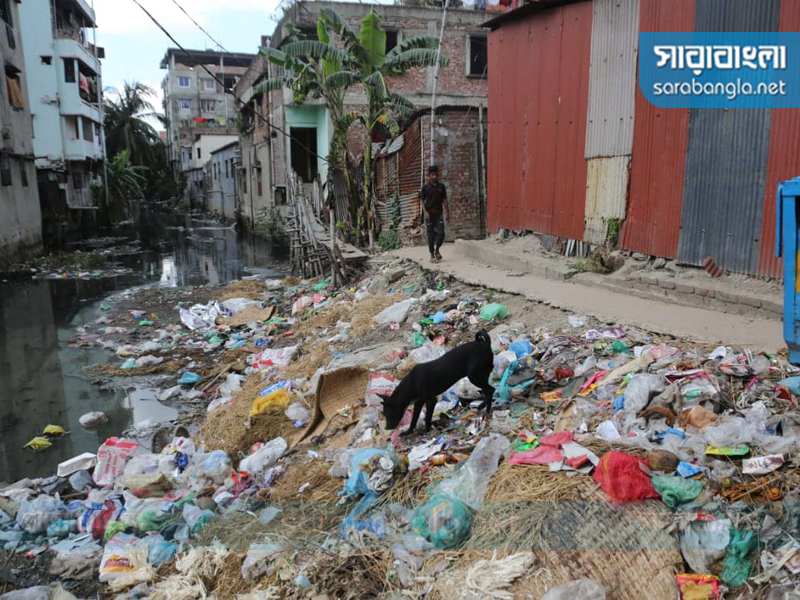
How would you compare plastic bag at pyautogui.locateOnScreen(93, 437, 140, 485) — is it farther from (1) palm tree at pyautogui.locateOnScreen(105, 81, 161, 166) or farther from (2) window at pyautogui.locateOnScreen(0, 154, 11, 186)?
(1) palm tree at pyautogui.locateOnScreen(105, 81, 161, 166)

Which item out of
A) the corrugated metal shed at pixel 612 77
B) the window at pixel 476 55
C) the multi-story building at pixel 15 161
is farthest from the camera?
the window at pixel 476 55

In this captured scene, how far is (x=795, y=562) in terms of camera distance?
243 cm

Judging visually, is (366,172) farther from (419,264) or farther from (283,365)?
(283,365)

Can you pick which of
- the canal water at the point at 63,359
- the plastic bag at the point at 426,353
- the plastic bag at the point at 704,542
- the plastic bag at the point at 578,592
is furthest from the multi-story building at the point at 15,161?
the plastic bag at the point at 704,542

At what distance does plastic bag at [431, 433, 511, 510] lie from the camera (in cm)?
316

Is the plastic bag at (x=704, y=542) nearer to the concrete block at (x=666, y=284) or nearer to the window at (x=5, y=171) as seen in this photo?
the concrete block at (x=666, y=284)

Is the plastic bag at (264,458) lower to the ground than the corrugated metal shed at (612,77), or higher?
lower

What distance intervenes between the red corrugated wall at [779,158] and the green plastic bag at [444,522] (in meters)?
4.14

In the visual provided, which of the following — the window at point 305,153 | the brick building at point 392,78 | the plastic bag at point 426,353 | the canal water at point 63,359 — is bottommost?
the canal water at point 63,359

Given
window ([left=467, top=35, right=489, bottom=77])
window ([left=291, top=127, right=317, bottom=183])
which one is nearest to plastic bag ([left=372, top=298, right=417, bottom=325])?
window ([left=467, top=35, right=489, bottom=77])

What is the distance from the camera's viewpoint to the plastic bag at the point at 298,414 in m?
5.17

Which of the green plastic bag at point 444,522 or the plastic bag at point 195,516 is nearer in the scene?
the green plastic bag at point 444,522

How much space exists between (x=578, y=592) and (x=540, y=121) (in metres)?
7.35

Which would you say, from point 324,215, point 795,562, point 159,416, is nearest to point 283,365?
point 159,416
